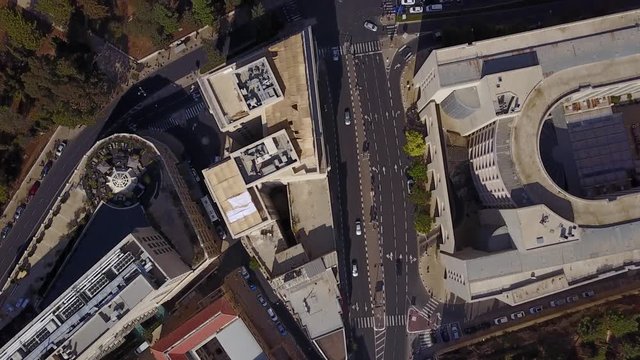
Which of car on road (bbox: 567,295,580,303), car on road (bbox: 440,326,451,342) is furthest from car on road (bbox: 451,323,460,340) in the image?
car on road (bbox: 567,295,580,303)

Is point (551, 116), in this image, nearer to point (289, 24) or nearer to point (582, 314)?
point (582, 314)

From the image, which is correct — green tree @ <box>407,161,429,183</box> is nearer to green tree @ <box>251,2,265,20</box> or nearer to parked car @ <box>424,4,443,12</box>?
parked car @ <box>424,4,443,12</box>

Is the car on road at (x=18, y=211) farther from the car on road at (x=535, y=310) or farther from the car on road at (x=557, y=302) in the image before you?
the car on road at (x=557, y=302)

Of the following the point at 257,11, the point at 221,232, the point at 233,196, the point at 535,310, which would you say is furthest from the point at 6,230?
the point at 535,310

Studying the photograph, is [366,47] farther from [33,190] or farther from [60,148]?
[33,190]

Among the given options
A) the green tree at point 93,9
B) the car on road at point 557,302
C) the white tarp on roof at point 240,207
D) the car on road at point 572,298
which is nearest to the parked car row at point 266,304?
the white tarp on roof at point 240,207

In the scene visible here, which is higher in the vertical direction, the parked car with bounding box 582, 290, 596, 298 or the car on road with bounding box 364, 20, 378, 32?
the car on road with bounding box 364, 20, 378, 32

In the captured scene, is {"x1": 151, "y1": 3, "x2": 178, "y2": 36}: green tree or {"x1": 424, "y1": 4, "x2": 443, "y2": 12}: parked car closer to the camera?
{"x1": 151, "y1": 3, "x2": 178, "y2": 36}: green tree
